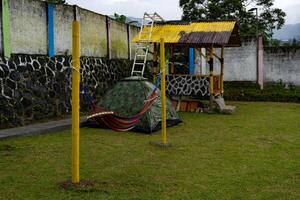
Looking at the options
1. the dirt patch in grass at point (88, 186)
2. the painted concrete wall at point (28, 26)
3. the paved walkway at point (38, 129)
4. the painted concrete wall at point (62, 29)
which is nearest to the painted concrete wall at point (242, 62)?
the painted concrete wall at point (62, 29)

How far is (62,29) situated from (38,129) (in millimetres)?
3528

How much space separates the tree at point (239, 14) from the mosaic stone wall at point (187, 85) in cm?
1522

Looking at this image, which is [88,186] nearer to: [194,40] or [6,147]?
[6,147]

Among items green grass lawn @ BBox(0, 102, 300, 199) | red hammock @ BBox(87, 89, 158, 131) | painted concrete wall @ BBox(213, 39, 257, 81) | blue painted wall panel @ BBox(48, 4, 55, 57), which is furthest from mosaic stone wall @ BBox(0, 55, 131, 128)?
painted concrete wall @ BBox(213, 39, 257, 81)

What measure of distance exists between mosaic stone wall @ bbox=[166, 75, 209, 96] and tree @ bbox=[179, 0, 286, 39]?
49.9ft

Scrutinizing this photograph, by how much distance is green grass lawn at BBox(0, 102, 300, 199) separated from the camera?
4.77 m

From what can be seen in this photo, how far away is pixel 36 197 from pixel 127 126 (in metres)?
4.87

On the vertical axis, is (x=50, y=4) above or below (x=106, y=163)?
above

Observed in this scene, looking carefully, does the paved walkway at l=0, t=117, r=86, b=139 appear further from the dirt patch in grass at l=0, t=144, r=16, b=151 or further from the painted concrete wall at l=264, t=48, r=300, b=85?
the painted concrete wall at l=264, t=48, r=300, b=85

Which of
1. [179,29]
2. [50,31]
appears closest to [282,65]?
[179,29]

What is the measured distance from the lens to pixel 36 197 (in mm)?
4527

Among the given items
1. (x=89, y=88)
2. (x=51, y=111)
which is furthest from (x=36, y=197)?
(x=89, y=88)

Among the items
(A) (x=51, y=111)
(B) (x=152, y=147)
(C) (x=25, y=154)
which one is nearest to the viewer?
(C) (x=25, y=154)

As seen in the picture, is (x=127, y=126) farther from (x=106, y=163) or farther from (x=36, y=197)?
(x=36, y=197)
